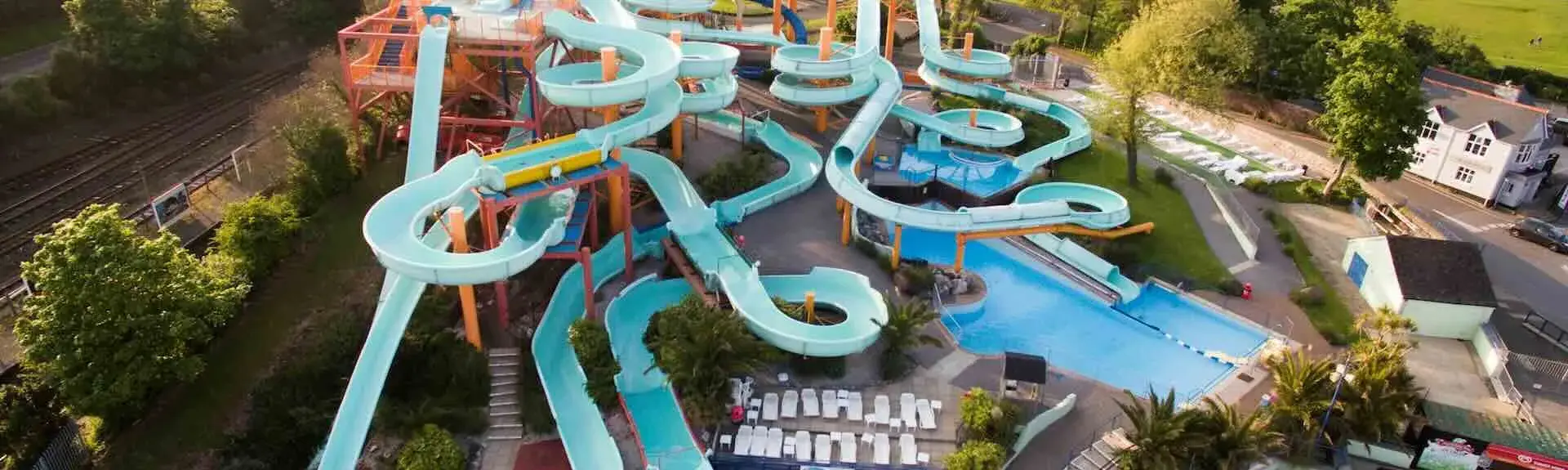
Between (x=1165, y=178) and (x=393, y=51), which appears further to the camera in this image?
(x=1165, y=178)

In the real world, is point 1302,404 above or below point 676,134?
below

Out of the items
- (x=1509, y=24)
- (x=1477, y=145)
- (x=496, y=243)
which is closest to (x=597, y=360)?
(x=496, y=243)

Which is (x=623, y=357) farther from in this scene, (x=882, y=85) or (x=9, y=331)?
(x=882, y=85)

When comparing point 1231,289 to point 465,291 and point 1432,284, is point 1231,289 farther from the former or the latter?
point 465,291

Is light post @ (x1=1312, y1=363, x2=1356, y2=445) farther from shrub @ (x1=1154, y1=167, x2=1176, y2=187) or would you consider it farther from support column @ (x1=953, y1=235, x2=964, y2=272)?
shrub @ (x1=1154, y1=167, x2=1176, y2=187)

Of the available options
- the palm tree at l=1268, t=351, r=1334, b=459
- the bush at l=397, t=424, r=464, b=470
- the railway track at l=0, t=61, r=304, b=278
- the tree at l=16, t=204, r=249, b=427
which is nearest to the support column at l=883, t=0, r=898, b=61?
the palm tree at l=1268, t=351, r=1334, b=459

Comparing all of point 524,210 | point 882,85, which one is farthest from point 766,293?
point 882,85

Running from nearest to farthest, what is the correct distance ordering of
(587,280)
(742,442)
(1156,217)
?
(742,442), (587,280), (1156,217)
